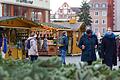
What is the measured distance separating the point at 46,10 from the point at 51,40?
16.4 metres

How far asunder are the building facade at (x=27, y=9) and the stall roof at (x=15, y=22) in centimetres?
1282

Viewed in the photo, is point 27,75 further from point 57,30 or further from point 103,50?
point 57,30

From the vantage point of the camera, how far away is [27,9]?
49.6 meters

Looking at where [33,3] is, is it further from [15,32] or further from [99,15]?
[99,15]

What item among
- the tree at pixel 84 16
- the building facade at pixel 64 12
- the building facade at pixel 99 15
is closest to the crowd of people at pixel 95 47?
the tree at pixel 84 16

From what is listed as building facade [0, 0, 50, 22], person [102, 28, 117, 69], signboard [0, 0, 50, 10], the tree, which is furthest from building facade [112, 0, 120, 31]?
person [102, 28, 117, 69]

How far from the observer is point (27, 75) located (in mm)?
4422

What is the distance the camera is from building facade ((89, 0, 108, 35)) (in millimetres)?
147750

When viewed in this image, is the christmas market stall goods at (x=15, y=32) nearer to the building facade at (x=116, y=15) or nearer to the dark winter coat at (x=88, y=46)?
the dark winter coat at (x=88, y=46)

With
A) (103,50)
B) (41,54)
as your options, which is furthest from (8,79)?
(41,54)

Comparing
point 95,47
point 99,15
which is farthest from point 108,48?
point 99,15

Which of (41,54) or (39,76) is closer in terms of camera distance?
(39,76)

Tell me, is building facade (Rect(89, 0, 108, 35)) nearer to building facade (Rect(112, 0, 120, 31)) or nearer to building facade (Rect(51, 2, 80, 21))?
building facade (Rect(51, 2, 80, 21))

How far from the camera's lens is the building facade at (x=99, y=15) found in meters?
148
